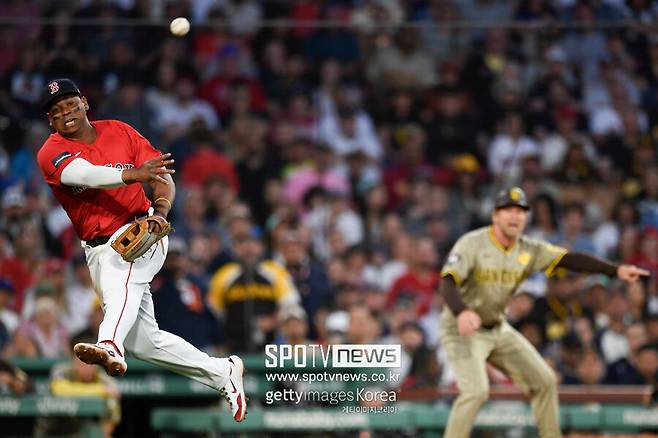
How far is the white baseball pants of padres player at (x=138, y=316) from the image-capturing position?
7.89 meters

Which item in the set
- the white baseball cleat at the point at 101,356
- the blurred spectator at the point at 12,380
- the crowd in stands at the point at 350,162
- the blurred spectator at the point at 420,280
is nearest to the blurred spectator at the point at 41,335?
the crowd in stands at the point at 350,162

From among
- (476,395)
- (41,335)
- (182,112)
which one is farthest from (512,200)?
(182,112)

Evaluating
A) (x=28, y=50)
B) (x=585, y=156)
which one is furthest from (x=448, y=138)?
(x=28, y=50)

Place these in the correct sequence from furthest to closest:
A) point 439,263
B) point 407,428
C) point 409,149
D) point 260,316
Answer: point 409,149 → point 439,263 → point 260,316 → point 407,428

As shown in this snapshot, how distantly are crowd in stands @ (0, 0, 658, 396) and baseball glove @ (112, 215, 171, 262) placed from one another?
3.91m

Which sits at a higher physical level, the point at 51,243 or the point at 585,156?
the point at 585,156

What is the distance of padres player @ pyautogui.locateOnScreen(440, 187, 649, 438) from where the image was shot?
970cm

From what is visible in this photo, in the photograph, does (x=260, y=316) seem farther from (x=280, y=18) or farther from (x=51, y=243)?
(x=280, y=18)

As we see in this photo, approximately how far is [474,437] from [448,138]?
4183 millimetres

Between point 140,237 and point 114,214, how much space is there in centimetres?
42

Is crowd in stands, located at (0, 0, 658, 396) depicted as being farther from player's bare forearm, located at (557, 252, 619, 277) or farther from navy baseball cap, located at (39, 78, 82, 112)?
navy baseball cap, located at (39, 78, 82, 112)

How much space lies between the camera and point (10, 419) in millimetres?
11000

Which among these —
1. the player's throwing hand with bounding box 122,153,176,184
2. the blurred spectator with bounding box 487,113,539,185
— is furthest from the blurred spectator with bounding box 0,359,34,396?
the blurred spectator with bounding box 487,113,539,185

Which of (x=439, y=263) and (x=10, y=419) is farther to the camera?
(x=439, y=263)
